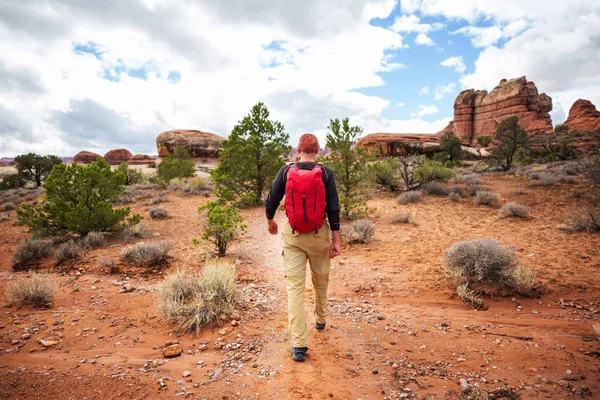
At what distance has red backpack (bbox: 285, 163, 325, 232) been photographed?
271 cm

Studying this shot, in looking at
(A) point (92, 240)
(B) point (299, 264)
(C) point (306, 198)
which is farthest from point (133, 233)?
(C) point (306, 198)

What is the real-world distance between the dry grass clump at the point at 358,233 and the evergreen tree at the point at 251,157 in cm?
614

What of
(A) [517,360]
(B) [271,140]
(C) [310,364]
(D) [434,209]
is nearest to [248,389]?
(C) [310,364]

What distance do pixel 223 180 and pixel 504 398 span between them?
453 inches

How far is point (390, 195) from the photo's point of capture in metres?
14.4

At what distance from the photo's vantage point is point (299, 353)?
2770 millimetres

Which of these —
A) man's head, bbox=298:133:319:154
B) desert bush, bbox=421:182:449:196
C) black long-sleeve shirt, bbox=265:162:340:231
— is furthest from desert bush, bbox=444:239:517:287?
desert bush, bbox=421:182:449:196

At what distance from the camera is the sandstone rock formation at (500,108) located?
59188mm

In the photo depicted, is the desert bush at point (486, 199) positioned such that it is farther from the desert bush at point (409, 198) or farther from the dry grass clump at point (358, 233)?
the dry grass clump at point (358, 233)

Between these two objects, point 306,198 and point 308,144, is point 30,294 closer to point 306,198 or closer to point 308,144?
point 306,198

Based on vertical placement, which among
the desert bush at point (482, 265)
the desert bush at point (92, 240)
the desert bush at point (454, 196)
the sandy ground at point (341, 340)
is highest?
the desert bush at point (454, 196)

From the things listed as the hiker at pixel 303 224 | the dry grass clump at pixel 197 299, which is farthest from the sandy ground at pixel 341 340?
the hiker at pixel 303 224

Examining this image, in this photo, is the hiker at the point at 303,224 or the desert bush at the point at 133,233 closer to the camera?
the hiker at the point at 303,224

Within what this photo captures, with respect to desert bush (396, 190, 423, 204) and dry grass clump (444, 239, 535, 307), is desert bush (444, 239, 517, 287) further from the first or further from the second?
desert bush (396, 190, 423, 204)
